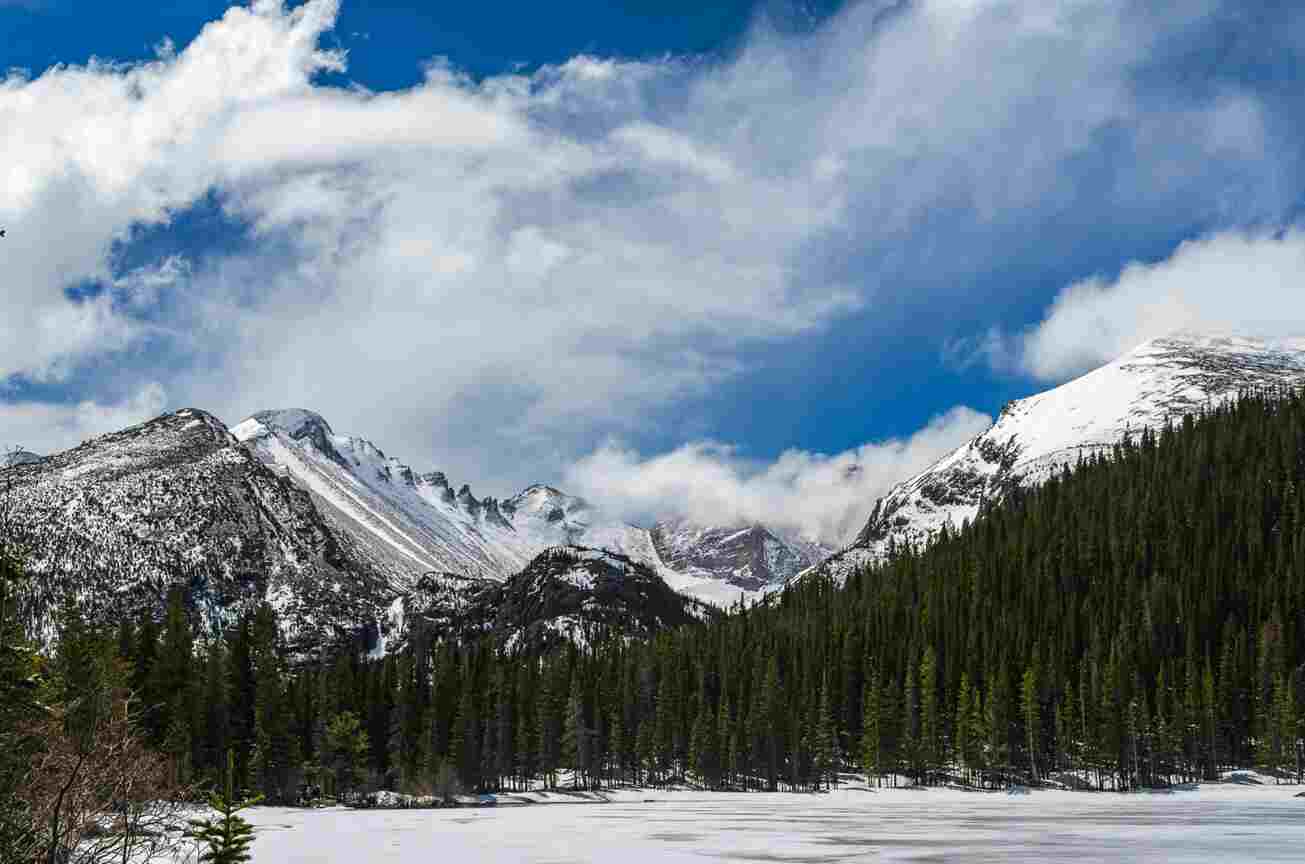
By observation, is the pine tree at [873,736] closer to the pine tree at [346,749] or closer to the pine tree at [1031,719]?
the pine tree at [1031,719]

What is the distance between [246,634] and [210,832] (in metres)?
109

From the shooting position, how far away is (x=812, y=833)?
67688mm

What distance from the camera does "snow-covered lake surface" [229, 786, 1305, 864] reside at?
5159 centimetres

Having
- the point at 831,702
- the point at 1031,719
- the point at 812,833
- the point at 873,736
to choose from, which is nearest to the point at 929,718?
the point at 873,736

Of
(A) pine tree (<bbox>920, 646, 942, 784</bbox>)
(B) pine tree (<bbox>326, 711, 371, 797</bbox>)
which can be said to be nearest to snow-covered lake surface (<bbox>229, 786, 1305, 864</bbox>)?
(B) pine tree (<bbox>326, 711, 371, 797</bbox>)

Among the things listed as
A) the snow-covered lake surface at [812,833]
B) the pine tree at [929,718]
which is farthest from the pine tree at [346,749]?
the pine tree at [929,718]

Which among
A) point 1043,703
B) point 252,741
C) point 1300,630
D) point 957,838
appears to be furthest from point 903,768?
point 957,838

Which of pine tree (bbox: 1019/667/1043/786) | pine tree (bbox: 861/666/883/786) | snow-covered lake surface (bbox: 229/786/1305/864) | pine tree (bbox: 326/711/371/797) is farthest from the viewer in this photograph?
pine tree (bbox: 861/666/883/786)

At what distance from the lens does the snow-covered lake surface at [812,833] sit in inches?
2031

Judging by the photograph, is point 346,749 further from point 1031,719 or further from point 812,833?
point 1031,719

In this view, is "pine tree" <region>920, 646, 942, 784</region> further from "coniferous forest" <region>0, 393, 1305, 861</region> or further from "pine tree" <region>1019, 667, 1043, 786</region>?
"pine tree" <region>1019, 667, 1043, 786</region>

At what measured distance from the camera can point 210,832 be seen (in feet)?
90.3

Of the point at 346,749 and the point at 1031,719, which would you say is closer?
the point at 346,749

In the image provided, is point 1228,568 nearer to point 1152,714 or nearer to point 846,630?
point 1152,714
